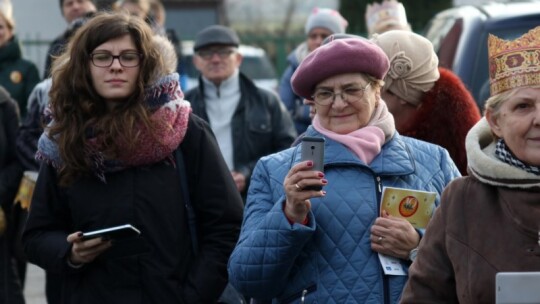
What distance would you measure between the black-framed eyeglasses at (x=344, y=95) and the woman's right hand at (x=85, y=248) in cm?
106

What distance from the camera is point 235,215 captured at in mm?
5613

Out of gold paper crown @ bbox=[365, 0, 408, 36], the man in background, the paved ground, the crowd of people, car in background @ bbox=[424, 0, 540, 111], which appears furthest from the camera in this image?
the paved ground

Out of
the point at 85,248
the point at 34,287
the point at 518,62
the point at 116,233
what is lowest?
the point at 34,287

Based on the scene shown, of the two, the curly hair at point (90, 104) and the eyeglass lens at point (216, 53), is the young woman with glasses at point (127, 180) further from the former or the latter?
the eyeglass lens at point (216, 53)

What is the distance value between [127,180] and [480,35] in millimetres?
3359

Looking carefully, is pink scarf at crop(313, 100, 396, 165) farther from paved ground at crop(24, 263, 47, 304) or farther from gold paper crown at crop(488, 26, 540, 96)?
paved ground at crop(24, 263, 47, 304)

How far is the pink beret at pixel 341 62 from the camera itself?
15.9 feet

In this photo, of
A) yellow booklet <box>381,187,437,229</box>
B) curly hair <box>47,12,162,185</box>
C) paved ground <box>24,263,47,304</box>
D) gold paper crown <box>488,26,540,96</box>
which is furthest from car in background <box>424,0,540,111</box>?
paved ground <box>24,263,47,304</box>

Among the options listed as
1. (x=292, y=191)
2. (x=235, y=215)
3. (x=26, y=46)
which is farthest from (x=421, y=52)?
(x=26, y=46)

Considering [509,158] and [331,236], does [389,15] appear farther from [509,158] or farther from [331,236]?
[509,158]

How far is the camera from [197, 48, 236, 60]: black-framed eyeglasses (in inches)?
354

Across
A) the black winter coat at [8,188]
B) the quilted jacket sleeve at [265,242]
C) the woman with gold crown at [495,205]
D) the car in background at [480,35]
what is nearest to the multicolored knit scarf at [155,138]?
the quilted jacket sleeve at [265,242]

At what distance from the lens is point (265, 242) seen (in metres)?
4.69

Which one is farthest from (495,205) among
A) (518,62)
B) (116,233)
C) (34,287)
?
(34,287)
